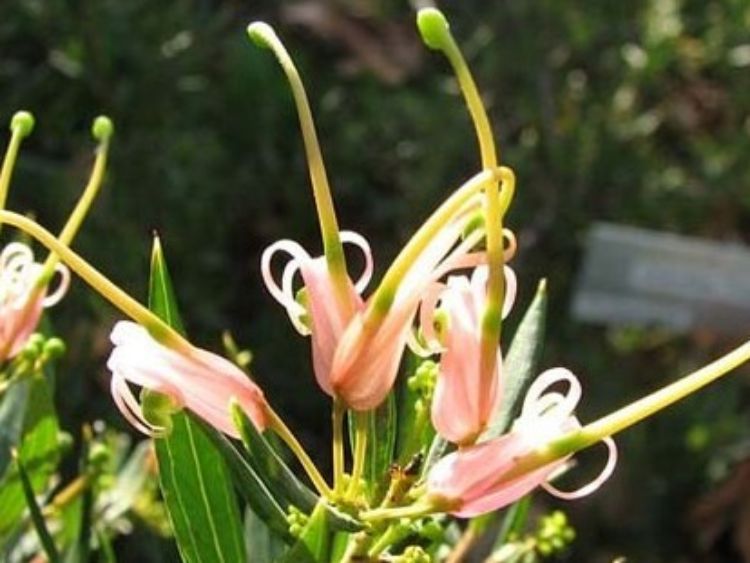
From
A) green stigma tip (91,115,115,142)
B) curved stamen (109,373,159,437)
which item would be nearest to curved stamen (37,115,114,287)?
green stigma tip (91,115,115,142)

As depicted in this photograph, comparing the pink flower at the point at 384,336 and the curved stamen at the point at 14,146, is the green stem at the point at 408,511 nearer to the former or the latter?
the pink flower at the point at 384,336

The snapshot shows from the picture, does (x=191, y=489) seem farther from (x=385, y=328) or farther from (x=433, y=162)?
(x=433, y=162)

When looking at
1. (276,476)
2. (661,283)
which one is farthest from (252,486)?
(661,283)

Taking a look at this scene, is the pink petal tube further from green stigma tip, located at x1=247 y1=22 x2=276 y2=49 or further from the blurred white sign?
the blurred white sign

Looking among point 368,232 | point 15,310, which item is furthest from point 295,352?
point 15,310

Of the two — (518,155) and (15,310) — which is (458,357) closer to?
(15,310)

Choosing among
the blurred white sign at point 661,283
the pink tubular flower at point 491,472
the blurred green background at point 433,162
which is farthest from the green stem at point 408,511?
the blurred green background at point 433,162

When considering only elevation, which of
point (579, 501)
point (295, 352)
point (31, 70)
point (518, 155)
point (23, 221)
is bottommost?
point (579, 501)
